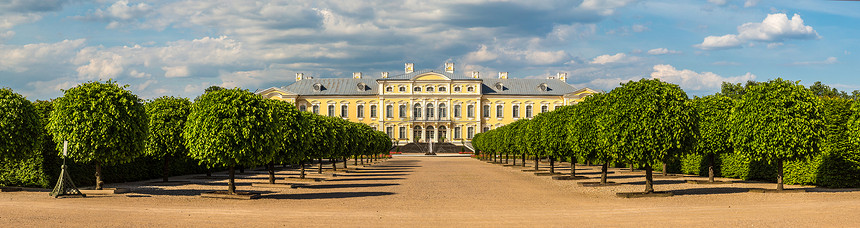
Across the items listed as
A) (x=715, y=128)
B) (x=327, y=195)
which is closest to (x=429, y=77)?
(x=715, y=128)

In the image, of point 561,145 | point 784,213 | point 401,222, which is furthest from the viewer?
point 561,145

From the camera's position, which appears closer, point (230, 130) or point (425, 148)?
point (230, 130)

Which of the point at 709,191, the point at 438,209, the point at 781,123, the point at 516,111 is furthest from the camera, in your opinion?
the point at 516,111

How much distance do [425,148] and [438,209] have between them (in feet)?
270

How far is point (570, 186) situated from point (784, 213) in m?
12.1

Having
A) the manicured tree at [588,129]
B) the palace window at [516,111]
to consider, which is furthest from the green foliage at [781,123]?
the palace window at [516,111]

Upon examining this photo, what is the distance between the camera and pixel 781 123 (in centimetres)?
2250

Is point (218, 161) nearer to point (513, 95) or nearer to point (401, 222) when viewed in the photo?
point (401, 222)

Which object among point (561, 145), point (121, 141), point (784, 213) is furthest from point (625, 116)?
point (121, 141)

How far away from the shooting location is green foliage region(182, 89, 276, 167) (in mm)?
21125

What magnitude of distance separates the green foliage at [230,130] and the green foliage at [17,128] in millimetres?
5745

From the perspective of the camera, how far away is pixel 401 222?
15.6 meters

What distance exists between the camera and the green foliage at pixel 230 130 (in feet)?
69.3

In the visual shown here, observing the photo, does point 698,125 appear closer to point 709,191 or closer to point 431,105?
point 709,191
